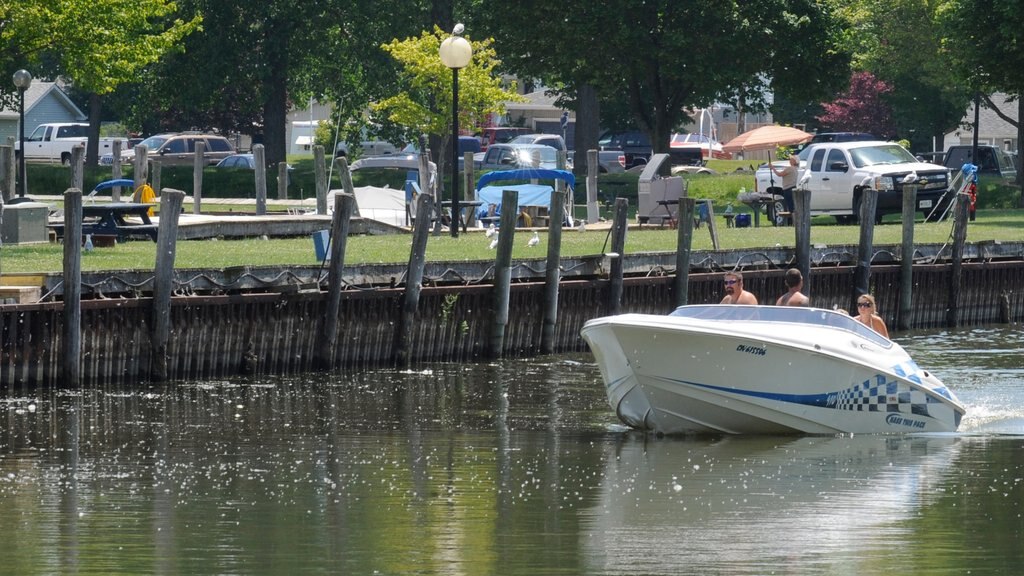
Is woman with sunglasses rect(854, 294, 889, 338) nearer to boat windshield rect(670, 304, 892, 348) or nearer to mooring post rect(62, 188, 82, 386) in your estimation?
boat windshield rect(670, 304, 892, 348)

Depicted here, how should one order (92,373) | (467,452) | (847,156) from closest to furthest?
(467,452) < (92,373) < (847,156)

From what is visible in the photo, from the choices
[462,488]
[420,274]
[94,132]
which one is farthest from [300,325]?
[94,132]

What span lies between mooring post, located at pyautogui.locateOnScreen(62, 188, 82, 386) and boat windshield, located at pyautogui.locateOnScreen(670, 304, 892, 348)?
7668 mm

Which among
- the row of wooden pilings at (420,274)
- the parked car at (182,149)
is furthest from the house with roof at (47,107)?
the row of wooden pilings at (420,274)

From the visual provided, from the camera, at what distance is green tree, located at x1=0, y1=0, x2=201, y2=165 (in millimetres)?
31578

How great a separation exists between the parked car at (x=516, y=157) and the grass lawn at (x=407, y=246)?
59.0ft

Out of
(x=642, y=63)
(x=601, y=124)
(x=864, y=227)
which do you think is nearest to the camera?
(x=864, y=227)

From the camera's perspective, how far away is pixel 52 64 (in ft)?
318

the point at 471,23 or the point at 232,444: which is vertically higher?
the point at 471,23

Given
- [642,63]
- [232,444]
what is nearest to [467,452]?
[232,444]

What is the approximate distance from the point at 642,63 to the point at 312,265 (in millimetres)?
26874

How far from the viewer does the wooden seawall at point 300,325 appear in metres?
22.3

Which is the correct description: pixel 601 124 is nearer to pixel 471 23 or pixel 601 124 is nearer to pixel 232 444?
pixel 471 23

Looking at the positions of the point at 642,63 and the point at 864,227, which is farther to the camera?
the point at 642,63
